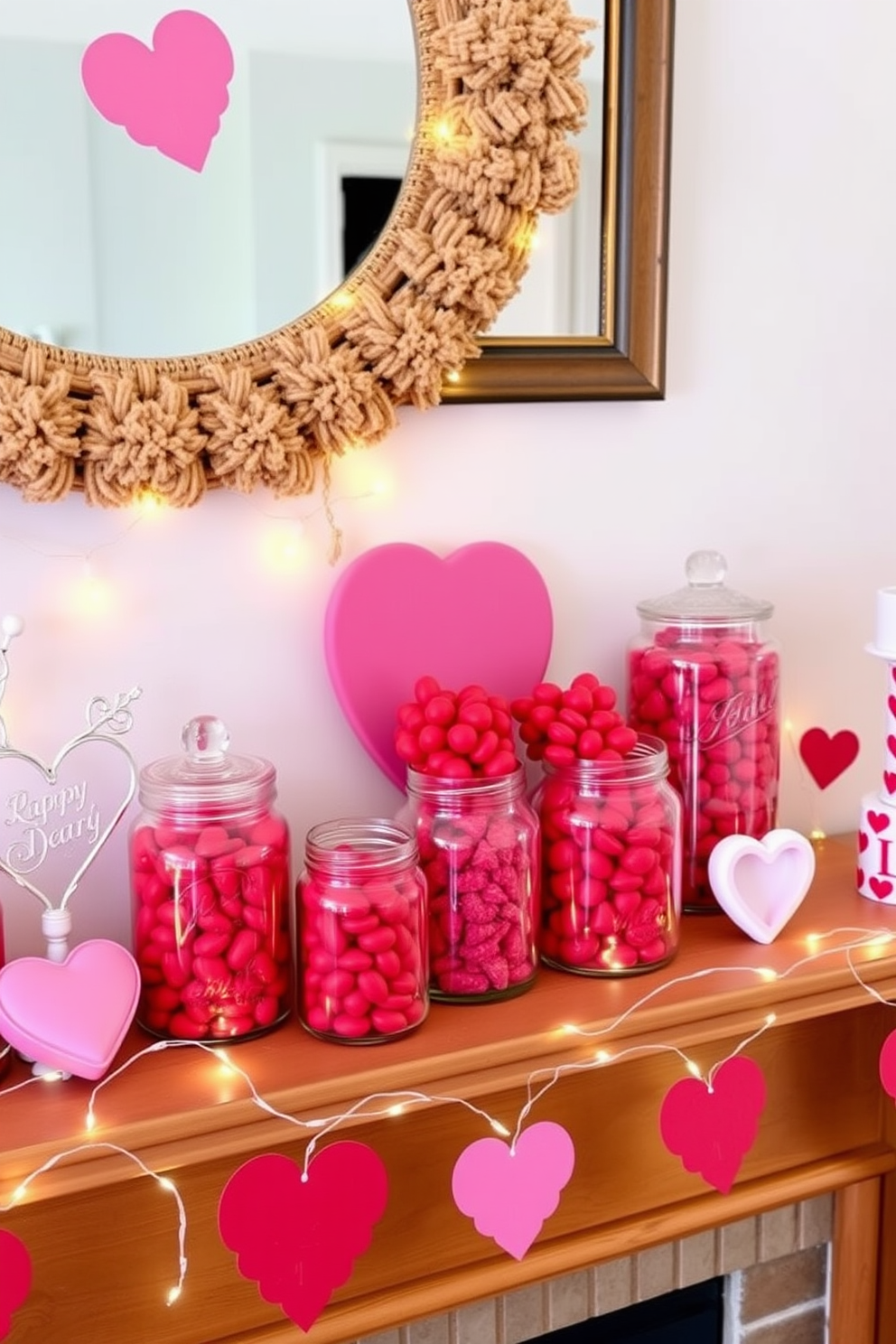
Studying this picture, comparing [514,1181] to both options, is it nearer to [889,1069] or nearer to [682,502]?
[889,1069]

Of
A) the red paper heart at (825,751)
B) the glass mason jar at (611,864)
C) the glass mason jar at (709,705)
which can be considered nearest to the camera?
the glass mason jar at (611,864)

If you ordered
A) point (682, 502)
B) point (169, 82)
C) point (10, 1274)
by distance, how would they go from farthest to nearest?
point (682, 502) → point (169, 82) → point (10, 1274)

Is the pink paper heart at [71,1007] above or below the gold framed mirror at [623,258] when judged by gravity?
below

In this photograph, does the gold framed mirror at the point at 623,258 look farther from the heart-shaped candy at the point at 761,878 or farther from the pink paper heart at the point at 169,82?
the heart-shaped candy at the point at 761,878

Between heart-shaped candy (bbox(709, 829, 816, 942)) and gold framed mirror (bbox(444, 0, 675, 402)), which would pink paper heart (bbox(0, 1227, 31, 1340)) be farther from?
gold framed mirror (bbox(444, 0, 675, 402))

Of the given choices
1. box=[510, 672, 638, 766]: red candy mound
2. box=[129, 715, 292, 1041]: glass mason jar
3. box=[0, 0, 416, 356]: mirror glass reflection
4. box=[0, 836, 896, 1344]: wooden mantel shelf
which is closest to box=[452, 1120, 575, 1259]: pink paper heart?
box=[0, 836, 896, 1344]: wooden mantel shelf

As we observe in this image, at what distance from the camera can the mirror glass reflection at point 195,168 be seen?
3.03ft

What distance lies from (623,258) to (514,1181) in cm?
75

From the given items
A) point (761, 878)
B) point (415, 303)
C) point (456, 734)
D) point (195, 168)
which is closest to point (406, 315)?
point (415, 303)

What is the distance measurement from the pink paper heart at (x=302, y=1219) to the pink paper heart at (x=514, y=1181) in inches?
2.7

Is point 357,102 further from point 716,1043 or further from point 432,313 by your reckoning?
point 716,1043

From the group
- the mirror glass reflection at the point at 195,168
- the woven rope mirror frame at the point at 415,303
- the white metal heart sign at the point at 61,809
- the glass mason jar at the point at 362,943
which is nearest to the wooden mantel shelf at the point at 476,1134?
the glass mason jar at the point at 362,943

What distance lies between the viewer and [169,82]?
3.10 ft

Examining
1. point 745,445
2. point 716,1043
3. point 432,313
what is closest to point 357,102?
point 432,313
